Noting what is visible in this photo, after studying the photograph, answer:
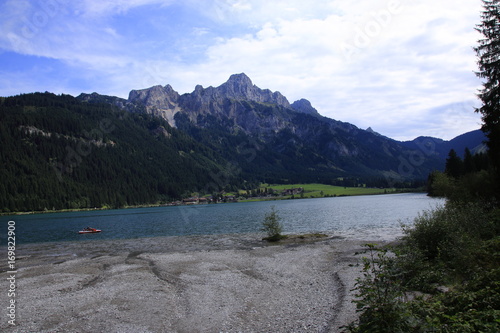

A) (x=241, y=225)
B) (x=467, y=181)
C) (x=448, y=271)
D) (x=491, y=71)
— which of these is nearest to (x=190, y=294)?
(x=448, y=271)

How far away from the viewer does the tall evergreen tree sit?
1196 inches

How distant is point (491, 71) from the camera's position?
31297mm

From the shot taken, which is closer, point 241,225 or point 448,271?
point 448,271

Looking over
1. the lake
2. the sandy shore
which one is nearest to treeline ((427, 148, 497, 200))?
the lake

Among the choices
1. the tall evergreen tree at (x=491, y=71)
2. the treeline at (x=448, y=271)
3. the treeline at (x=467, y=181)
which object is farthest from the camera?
the treeline at (x=467, y=181)

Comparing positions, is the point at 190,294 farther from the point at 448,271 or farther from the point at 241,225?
the point at 241,225

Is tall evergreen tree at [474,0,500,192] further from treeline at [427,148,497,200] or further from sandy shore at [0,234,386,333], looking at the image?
sandy shore at [0,234,386,333]

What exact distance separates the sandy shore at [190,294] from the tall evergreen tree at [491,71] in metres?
18.6

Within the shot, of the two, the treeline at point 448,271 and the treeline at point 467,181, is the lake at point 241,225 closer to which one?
the treeline at point 448,271

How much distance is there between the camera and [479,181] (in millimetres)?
46312

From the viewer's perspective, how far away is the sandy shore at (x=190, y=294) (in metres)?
15.5

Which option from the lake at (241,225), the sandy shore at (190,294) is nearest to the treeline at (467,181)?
the lake at (241,225)

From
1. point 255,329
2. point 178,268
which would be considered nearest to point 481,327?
point 255,329

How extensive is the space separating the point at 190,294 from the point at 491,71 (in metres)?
34.4
